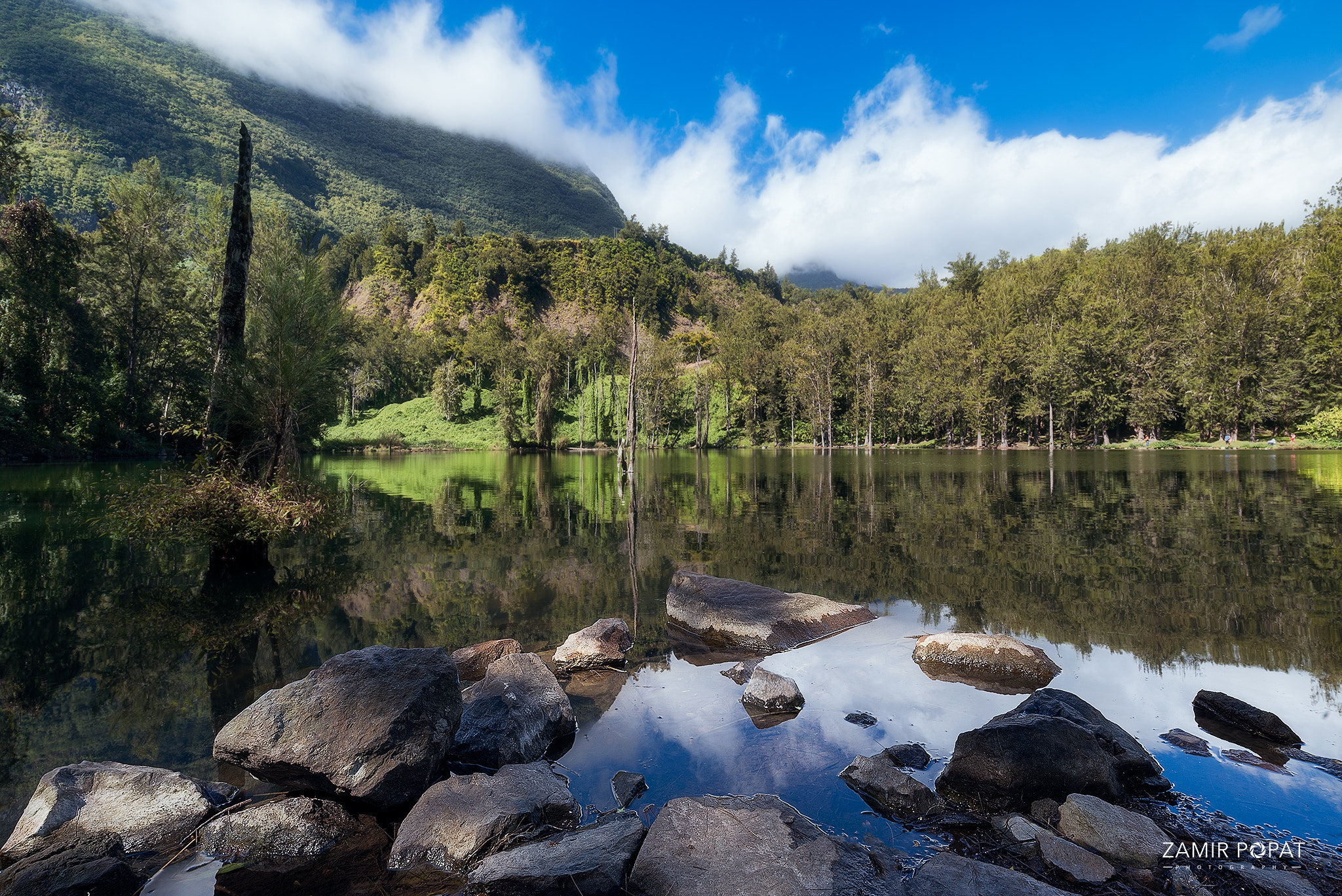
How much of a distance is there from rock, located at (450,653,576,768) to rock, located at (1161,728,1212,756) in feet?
19.9

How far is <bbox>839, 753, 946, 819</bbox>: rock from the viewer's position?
4.71 metres

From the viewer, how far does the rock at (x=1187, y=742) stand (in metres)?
5.42

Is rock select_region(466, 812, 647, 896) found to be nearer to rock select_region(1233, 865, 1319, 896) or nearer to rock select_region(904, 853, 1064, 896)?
rock select_region(904, 853, 1064, 896)

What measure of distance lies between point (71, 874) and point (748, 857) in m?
4.61

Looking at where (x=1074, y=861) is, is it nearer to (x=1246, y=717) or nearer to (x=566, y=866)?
(x=566, y=866)

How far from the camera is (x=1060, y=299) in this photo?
7825cm

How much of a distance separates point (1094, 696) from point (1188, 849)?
2923mm

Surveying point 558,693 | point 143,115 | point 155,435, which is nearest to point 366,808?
point 558,693

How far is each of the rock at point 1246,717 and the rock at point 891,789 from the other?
143 inches

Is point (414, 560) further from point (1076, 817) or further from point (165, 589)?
point (1076, 817)

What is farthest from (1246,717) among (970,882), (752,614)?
(752,614)

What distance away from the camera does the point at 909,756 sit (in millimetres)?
5453

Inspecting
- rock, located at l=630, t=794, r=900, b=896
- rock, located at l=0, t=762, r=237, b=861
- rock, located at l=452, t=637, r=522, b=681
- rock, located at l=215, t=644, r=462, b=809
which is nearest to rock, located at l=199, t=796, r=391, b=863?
rock, located at l=215, t=644, r=462, b=809

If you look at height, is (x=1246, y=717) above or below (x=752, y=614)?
above
